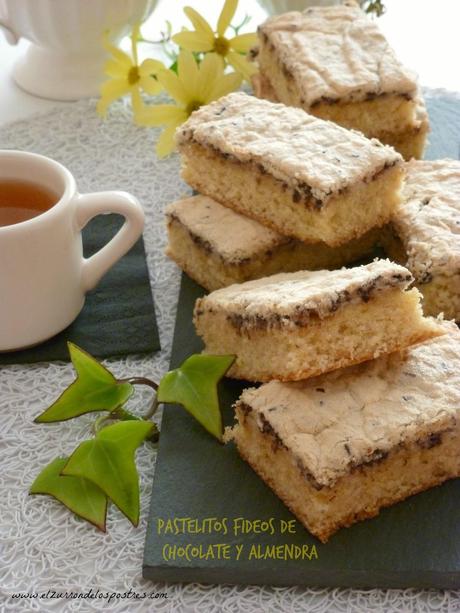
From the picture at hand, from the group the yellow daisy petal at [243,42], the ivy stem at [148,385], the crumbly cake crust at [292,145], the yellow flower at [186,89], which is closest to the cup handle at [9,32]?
the yellow flower at [186,89]

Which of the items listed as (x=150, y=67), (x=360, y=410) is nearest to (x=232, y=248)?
(x=360, y=410)

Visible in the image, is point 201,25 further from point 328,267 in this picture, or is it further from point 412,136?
point 328,267

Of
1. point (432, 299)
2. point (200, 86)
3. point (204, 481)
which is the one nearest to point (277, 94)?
point (200, 86)

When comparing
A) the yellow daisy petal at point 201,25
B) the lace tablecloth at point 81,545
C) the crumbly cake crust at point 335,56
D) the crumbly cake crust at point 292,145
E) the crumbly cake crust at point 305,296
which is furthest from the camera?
the yellow daisy petal at point 201,25

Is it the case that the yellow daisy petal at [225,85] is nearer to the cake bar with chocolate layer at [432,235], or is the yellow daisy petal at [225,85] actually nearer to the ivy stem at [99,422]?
the cake bar with chocolate layer at [432,235]

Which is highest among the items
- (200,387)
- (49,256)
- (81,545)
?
(49,256)

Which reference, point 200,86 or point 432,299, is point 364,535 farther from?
point 200,86
